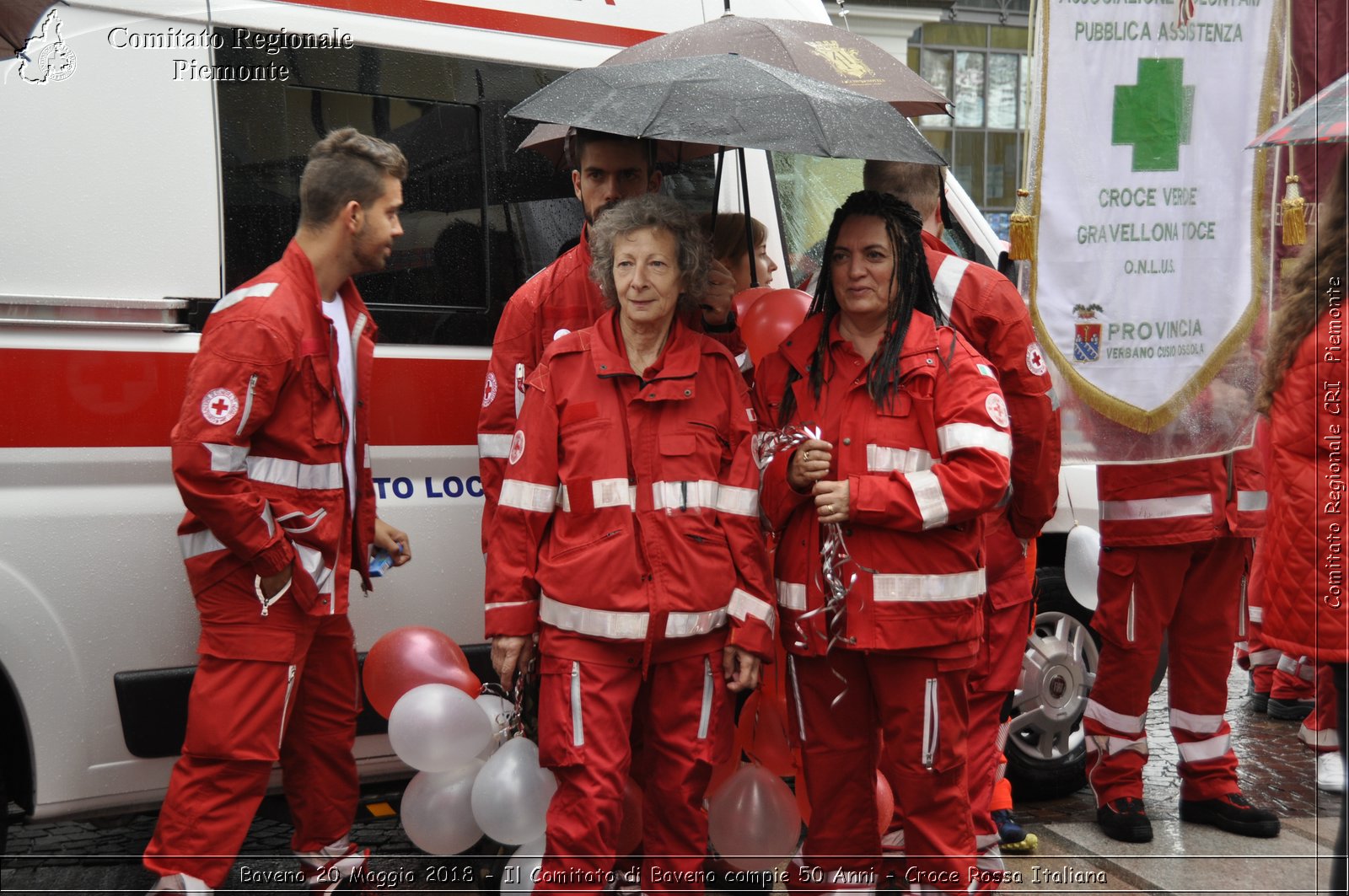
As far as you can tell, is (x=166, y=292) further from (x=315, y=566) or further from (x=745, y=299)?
(x=745, y=299)

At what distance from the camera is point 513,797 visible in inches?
135

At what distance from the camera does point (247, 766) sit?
132 inches

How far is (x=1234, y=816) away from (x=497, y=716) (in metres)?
2.75

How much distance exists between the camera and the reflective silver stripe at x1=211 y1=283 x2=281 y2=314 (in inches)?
133

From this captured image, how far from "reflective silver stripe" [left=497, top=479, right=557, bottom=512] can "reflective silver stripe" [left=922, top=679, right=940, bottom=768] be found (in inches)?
43.1

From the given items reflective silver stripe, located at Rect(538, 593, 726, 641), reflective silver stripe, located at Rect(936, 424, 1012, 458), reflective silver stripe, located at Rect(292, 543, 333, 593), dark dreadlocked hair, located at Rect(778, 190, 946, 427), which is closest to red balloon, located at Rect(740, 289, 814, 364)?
dark dreadlocked hair, located at Rect(778, 190, 946, 427)

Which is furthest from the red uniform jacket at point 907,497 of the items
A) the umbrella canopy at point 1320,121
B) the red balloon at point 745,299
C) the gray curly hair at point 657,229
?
the umbrella canopy at point 1320,121

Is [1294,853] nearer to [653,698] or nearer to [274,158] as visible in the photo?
[653,698]

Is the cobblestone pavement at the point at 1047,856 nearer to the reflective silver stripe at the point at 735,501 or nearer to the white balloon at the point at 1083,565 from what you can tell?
the white balloon at the point at 1083,565

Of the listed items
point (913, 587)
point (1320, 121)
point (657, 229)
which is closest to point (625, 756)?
point (913, 587)

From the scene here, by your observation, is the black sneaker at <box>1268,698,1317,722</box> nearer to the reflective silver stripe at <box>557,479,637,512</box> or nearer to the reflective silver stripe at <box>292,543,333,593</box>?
the reflective silver stripe at <box>557,479,637,512</box>

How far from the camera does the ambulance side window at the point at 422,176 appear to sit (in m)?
3.78

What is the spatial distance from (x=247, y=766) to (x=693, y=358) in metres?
1.56

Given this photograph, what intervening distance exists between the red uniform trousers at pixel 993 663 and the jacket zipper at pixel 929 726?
1.52 ft
